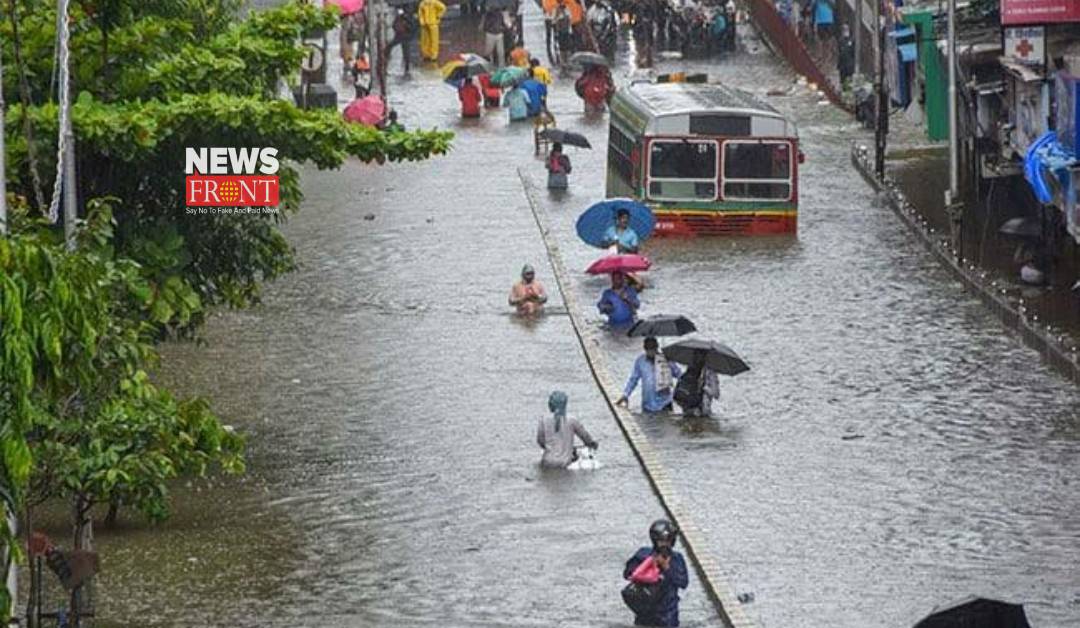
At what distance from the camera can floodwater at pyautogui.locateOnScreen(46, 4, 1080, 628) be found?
69.2 ft

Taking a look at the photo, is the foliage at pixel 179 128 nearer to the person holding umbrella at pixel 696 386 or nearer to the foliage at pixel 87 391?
the foliage at pixel 87 391

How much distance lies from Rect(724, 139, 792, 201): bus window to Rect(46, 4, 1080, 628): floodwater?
81 centimetres

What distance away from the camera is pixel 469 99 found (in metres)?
51.8

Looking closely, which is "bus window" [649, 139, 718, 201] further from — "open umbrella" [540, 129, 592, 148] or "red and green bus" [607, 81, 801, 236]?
"open umbrella" [540, 129, 592, 148]

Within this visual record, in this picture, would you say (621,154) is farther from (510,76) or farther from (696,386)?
(696,386)

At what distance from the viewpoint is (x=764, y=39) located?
61500 mm

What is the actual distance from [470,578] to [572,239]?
17.9 metres

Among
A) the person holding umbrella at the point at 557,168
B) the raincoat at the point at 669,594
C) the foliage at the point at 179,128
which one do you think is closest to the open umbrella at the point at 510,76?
the person holding umbrella at the point at 557,168

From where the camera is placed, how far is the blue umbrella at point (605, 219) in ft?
116

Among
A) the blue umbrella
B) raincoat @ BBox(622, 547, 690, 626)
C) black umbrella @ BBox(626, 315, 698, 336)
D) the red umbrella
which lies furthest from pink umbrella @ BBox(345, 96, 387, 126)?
raincoat @ BBox(622, 547, 690, 626)

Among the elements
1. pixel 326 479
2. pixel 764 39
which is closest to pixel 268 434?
pixel 326 479

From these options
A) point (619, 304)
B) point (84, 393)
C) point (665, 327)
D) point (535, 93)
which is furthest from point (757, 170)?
point (84, 393)

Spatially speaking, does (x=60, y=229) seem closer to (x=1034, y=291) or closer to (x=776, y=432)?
(x=776, y=432)

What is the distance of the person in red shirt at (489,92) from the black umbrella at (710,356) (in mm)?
25693
